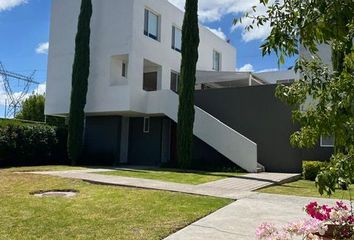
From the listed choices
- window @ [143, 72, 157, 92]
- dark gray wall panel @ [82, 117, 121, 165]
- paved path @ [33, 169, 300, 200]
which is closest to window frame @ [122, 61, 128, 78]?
window @ [143, 72, 157, 92]

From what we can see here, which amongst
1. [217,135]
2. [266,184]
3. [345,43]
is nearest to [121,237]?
[345,43]

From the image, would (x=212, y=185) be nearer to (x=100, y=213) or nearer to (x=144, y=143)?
(x=100, y=213)

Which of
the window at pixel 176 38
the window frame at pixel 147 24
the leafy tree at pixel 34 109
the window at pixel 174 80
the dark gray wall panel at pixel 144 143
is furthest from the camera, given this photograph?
the leafy tree at pixel 34 109

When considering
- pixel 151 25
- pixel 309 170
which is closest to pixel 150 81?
pixel 151 25

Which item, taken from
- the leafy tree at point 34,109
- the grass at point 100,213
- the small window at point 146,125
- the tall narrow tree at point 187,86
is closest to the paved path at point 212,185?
the grass at point 100,213

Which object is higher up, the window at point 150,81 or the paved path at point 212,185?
the window at point 150,81

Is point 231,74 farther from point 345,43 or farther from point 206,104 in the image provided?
point 345,43

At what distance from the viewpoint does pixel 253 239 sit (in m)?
6.60

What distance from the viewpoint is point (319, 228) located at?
4.01 metres

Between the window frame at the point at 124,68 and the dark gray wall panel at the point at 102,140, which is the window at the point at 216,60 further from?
the dark gray wall panel at the point at 102,140

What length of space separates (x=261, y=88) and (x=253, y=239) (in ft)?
48.4

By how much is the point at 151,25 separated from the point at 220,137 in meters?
8.88

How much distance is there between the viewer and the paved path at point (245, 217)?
6.85m

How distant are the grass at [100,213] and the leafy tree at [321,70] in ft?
14.1
